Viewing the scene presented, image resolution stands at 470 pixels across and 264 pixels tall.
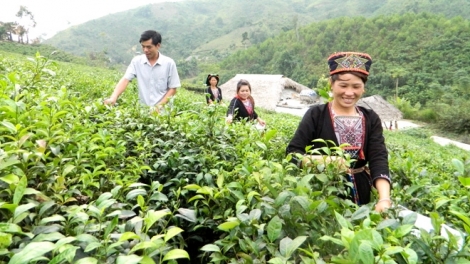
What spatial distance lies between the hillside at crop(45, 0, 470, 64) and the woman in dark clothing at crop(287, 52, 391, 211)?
73.2 metres

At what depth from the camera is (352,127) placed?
75.2 inches

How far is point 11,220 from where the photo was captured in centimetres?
89

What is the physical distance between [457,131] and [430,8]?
59654 mm

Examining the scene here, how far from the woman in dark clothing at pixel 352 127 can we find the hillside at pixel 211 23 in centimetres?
7320

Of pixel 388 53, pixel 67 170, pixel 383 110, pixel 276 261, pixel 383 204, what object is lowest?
pixel 383 110

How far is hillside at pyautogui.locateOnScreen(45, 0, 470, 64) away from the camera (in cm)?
8544

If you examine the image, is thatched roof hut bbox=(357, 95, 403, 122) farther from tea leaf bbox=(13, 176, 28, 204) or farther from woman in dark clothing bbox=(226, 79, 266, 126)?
tea leaf bbox=(13, 176, 28, 204)

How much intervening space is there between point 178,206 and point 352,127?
3.52 ft

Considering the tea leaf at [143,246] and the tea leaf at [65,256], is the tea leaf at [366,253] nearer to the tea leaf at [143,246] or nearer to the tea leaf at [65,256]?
the tea leaf at [143,246]

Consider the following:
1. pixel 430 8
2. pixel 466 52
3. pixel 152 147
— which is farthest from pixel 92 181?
pixel 430 8

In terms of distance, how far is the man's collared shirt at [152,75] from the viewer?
360 cm

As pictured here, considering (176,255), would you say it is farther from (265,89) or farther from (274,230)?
(265,89)

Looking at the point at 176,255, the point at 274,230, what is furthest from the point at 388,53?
the point at 176,255

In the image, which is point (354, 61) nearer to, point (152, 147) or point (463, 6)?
point (152, 147)
